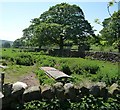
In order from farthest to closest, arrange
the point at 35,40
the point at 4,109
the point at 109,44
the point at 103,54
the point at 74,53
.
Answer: the point at 35,40 < the point at 74,53 < the point at 103,54 < the point at 4,109 < the point at 109,44

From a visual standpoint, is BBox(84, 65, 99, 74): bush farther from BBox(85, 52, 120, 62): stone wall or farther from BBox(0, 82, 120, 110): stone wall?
BBox(0, 82, 120, 110): stone wall

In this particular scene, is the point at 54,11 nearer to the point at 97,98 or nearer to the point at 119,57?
the point at 119,57

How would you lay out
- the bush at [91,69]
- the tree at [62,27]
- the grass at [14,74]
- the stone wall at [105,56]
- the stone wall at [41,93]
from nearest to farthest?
the stone wall at [41,93] → the grass at [14,74] → the bush at [91,69] → the stone wall at [105,56] → the tree at [62,27]

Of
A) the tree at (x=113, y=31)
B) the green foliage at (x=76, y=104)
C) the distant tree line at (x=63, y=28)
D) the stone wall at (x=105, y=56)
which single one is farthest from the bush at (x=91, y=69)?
the distant tree line at (x=63, y=28)

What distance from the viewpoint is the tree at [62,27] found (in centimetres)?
3956

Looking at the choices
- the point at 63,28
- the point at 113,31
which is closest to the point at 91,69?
the point at 113,31

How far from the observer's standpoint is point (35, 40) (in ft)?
135

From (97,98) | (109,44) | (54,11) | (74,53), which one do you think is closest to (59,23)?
(54,11)

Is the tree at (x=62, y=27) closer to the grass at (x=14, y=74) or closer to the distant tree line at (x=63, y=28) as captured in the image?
the distant tree line at (x=63, y=28)

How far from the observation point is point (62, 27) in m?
40.3

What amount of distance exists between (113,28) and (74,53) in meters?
31.1

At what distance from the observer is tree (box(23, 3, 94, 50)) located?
130 feet

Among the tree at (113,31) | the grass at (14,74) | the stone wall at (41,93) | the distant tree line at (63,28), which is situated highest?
the distant tree line at (63,28)

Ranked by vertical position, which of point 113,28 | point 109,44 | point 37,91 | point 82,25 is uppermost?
point 82,25
